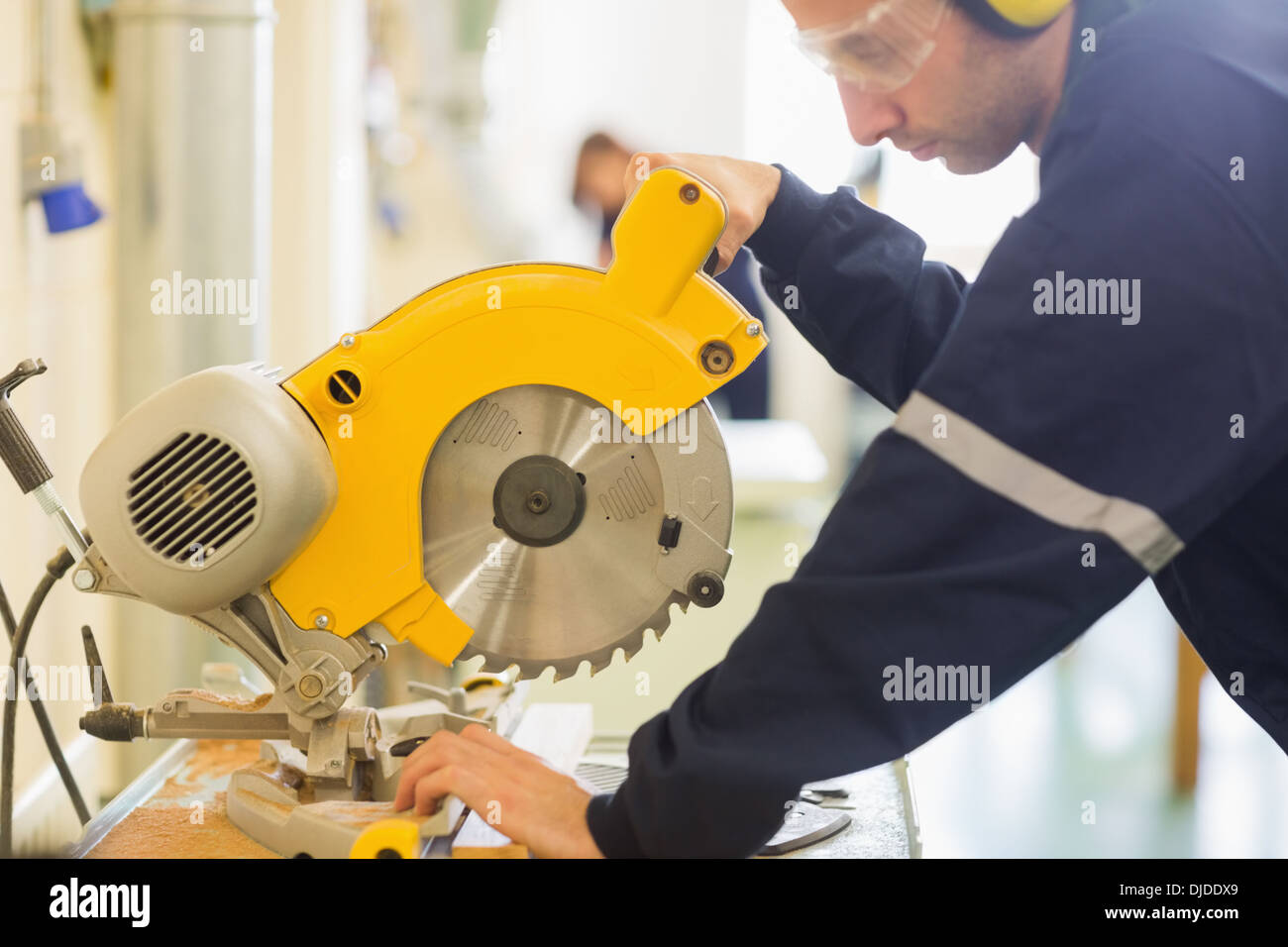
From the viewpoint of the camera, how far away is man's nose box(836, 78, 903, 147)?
112 centimetres

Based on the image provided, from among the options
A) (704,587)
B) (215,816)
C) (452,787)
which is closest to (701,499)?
(704,587)

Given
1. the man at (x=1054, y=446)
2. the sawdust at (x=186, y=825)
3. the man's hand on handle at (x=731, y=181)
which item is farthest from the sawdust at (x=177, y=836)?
the man's hand on handle at (x=731, y=181)

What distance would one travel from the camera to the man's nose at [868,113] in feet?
3.68

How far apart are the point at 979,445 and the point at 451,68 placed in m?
3.97

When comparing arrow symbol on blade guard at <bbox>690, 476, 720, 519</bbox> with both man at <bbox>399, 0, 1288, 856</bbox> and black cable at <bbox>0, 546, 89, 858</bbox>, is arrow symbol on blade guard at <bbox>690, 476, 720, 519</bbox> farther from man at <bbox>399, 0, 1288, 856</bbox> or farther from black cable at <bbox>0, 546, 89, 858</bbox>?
black cable at <bbox>0, 546, 89, 858</bbox>

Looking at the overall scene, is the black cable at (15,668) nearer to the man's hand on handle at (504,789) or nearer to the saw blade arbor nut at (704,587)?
the man's hand on handle at (504,789)

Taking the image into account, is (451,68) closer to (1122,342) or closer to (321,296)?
(321,296)

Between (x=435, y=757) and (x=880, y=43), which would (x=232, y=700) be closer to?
(x=435, y=757)

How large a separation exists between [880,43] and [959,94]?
3.6 inches

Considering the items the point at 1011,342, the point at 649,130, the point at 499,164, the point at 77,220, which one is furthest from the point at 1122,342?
the point at 649,130

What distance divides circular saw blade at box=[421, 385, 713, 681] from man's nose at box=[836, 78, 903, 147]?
0.31 meters

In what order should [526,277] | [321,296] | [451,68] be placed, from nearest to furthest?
[526,277]
[321,296]
[451,68]

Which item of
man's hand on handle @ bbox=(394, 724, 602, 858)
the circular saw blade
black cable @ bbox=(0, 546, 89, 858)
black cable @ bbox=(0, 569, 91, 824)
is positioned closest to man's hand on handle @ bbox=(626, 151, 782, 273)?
the circular saw blade

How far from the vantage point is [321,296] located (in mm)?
3369
